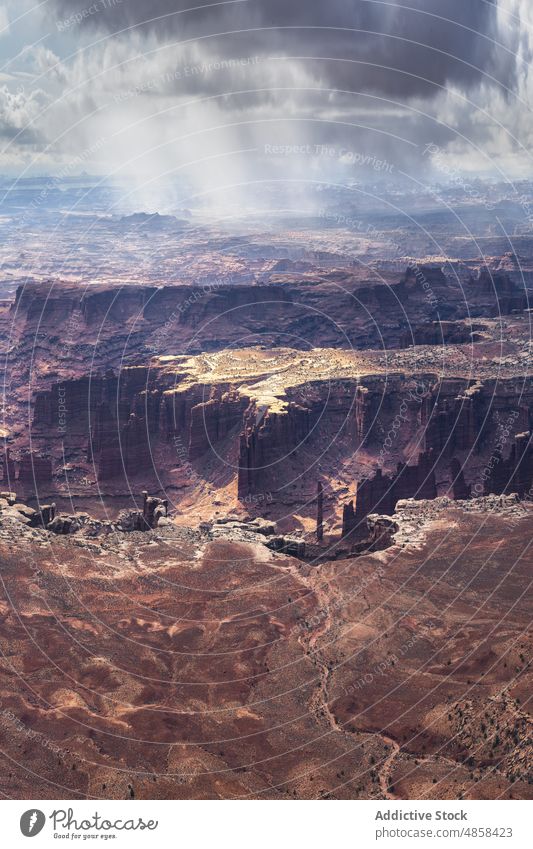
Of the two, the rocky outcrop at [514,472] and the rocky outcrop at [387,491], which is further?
the rocky outcrop at [514,472]

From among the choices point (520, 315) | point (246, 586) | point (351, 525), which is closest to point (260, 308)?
point (520, 315)

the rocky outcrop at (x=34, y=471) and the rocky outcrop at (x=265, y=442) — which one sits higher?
the rocky outcrop at (x=265, y=442)

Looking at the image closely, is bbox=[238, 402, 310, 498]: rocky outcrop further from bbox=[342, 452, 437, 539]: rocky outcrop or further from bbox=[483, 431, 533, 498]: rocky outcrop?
bbox=[483, 431, 533, 498]: rocky outcrop

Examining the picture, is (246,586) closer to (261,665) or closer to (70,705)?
(261,665)

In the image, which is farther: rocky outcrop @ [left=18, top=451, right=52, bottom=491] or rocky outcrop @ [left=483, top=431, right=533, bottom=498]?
rocky outcrop @ [left=18, top=451, right=52, bottom=491]

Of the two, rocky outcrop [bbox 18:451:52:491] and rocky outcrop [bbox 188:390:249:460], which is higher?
rocky outcrop [bbox 188:390:249:460]

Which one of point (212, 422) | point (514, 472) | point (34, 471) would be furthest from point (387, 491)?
point (34, 471)

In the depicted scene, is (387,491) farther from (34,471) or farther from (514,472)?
(34,471)

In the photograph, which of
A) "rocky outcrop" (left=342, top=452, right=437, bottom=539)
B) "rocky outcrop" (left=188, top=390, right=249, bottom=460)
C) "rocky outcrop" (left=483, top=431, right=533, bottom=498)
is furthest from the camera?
"rocky outcrop" (left=188, top=390, right=249, bottom=460)

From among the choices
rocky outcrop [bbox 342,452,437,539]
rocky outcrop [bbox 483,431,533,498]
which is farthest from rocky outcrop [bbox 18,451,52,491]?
rocky outcrop [bbox 483,431,533,498]

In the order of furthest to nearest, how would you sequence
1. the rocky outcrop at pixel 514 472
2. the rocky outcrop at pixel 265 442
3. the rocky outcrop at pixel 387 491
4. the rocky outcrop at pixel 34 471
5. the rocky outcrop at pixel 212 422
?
1. the rocky outcrop at pixel 212 422
2. the rocky outcrop at pixel 34 471
3. the rocky outcrop at pixel 265 442
4. the rocky outcrop at pixel 514 472
5. the rocky outcrop at pixel 387 491

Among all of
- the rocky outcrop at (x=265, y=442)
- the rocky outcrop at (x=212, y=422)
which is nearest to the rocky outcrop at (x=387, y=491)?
the rocky outcrop at (x=265, y=442)

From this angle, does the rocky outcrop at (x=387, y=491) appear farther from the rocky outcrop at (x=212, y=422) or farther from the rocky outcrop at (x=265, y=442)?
the rocky outcrop at (x=212, y=422)
